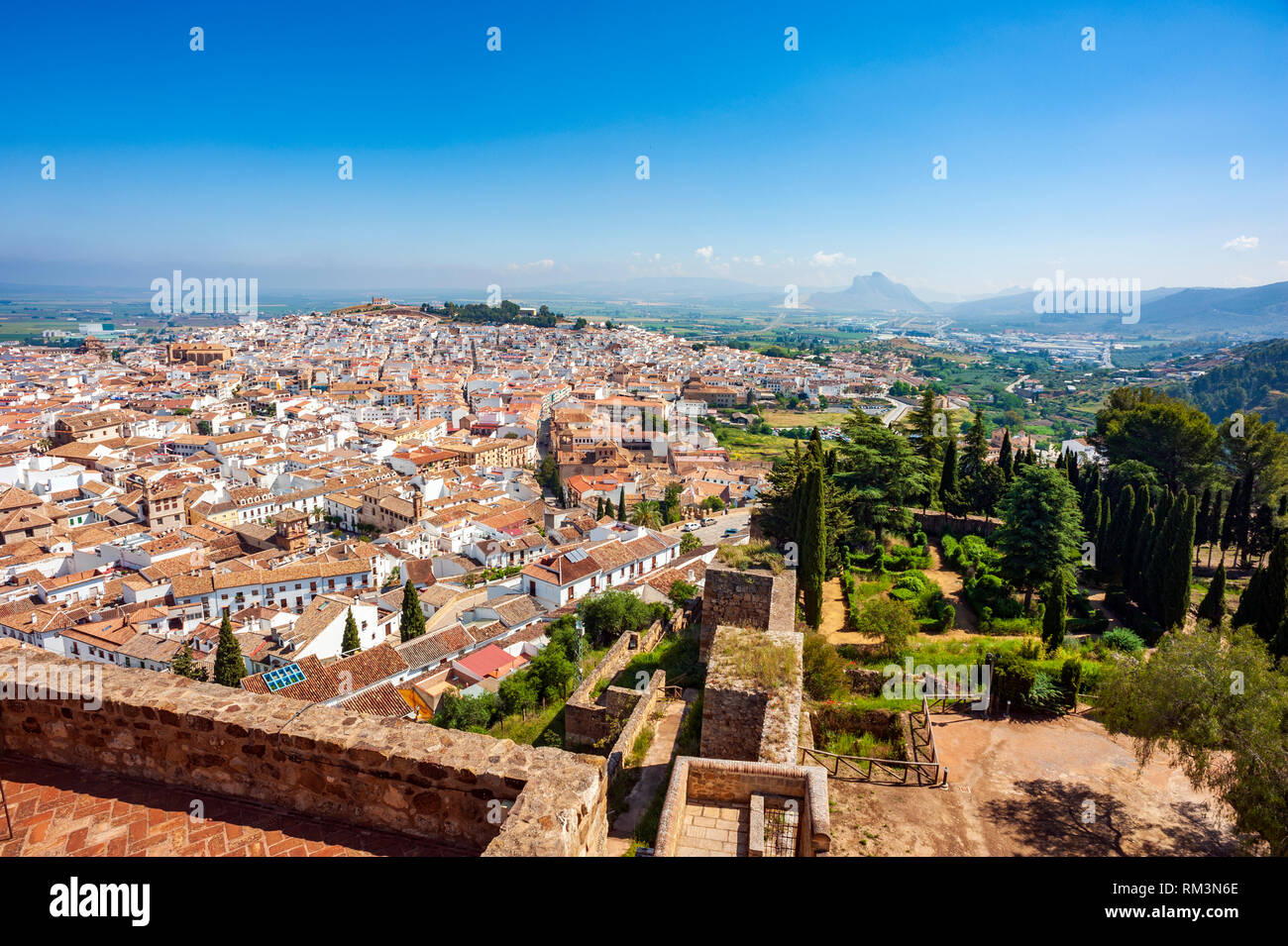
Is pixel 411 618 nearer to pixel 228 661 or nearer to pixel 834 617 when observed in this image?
pixel 228 661

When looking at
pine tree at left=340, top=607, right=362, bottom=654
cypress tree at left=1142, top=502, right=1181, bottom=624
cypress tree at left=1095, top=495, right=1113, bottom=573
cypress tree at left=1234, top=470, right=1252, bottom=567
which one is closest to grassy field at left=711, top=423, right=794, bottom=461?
cypress tree at left=1234, top=470, right=1252, bottom=567

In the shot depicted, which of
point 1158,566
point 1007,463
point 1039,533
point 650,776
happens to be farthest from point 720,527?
point 650,776

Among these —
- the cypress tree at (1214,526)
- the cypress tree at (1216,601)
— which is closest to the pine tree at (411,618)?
the cypress tree at (1216,601)

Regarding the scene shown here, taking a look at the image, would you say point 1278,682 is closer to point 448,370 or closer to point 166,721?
point 166,721

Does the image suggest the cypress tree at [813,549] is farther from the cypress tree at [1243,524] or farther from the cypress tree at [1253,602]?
the cypress tree at [1243,524]

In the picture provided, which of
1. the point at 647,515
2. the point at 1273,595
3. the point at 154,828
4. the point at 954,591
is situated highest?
the point at 154,828
